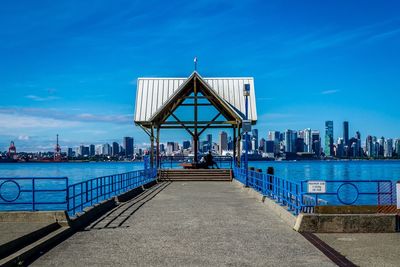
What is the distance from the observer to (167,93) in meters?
39.8

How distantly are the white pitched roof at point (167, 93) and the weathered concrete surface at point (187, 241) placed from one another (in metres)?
21.1

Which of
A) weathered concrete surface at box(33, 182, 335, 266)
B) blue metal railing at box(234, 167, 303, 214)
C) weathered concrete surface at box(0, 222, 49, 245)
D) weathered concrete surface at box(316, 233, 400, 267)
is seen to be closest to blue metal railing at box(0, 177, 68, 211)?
weathered concrete surface at box(0, 222, 49, 245)

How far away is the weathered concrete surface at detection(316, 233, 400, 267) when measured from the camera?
9031 mm

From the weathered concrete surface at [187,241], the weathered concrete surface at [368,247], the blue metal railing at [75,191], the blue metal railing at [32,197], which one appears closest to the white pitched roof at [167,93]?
the blue metal railing at [75,191]

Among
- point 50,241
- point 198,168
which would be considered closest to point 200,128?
point 198,168

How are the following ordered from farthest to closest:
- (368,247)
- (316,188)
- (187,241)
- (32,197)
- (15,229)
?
(32,197), (316,188), (15,229), (187,241), (368,247)

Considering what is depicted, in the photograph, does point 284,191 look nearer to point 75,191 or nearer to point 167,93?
point 75,191

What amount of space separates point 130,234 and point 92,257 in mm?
2542

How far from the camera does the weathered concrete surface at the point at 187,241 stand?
9.09m

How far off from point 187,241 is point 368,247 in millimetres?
3743

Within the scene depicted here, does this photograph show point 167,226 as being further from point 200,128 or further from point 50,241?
point 200,128

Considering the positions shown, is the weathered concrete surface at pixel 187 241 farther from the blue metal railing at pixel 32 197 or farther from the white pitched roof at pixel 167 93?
the white pitched roof at pixel 167 93

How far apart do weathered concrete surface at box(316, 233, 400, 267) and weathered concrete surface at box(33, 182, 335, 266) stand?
0.58 metres

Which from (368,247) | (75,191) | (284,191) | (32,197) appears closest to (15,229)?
(32,197)
